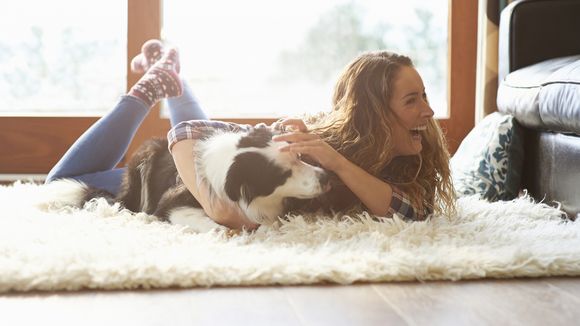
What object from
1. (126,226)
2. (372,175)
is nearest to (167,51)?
(126,226)

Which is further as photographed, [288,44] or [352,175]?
[288,44]

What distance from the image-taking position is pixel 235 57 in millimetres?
3123

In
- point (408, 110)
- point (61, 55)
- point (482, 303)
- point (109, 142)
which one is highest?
point (61, 55)

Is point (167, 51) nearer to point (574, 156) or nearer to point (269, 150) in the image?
point (269, 150)

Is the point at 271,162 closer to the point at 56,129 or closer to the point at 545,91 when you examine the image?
the point at 545,91

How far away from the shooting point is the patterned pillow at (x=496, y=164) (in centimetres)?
207

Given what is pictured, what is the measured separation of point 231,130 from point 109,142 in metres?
0.61

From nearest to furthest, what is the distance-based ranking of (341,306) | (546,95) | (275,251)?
(341,306) < (275,251) < (546,95)

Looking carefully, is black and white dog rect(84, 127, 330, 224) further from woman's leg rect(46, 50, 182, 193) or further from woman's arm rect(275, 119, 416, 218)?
woman's leg rect(46, 50, 182, 193)

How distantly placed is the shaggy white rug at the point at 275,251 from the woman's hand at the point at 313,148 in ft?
0.42

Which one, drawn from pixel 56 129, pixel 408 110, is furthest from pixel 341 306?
pixel 56 129

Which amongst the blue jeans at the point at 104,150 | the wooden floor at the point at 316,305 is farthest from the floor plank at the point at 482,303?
the blue jeans at the point at 104,150

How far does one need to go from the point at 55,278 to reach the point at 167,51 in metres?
1.22

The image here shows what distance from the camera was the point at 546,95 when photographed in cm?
189
